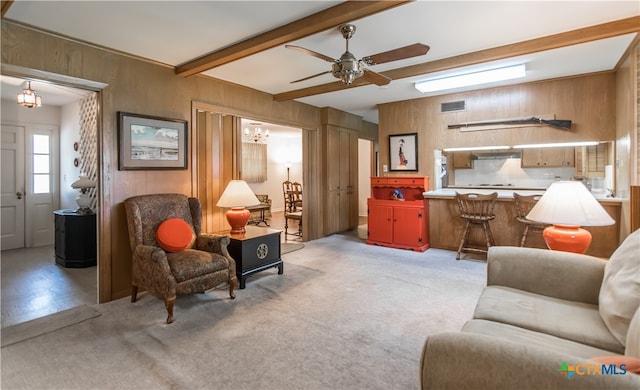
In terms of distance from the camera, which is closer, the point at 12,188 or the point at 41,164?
the point at 12,188

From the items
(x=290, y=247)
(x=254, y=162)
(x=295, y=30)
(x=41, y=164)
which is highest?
(x=295, y=30)

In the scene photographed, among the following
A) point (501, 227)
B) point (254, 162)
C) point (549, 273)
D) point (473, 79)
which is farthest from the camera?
point (254, 162)

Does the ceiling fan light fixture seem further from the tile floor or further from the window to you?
the window

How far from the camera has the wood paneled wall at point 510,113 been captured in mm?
4129

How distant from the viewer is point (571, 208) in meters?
2.28

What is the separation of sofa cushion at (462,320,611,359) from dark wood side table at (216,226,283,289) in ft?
7.89

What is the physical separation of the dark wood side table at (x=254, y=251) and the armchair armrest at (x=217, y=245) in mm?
251

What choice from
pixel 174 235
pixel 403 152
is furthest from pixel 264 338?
pixel 403 152

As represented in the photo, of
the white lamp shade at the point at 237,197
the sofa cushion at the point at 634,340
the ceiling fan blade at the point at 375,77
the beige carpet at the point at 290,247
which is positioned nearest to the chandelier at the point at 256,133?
the beige carpet at the point at 290,247

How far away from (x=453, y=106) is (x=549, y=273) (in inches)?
146

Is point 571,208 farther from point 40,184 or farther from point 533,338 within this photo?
point 40,184

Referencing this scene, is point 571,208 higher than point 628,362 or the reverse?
higher

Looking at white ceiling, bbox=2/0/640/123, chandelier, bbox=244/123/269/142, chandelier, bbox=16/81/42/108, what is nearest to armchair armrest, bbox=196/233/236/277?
white ceiling, bbox=2/0/640/123

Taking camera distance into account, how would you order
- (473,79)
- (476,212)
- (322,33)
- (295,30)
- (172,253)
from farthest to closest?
(476,212) < (473,79) < (172,253) < (322,33) < (295,30)
